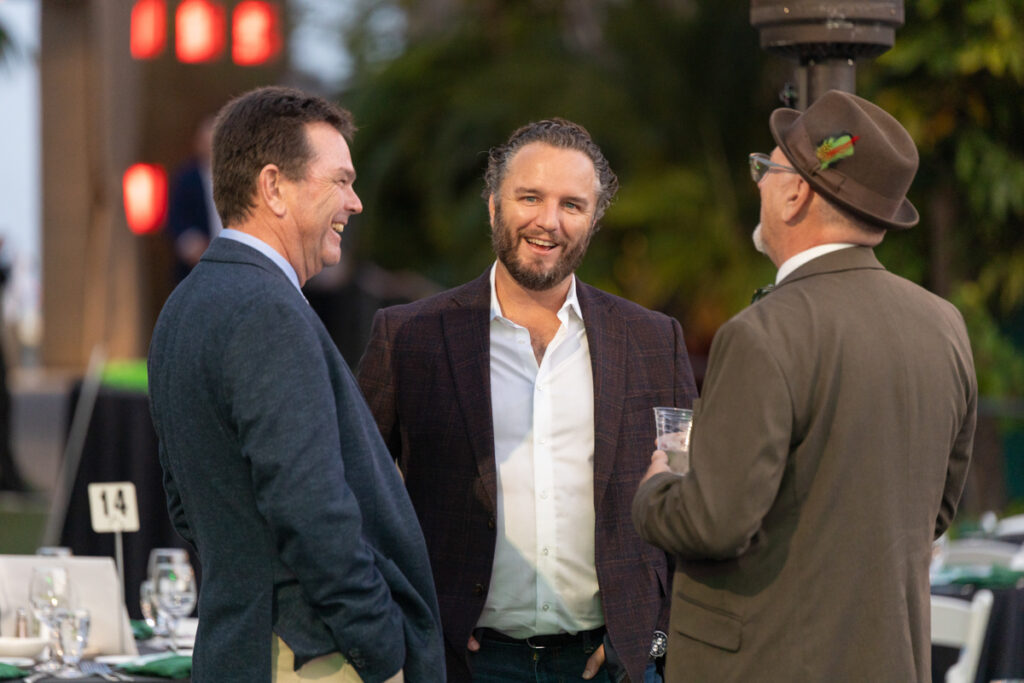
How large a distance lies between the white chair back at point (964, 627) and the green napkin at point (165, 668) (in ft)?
7.94

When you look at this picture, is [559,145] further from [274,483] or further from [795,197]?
[274,483]

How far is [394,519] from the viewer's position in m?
2.38

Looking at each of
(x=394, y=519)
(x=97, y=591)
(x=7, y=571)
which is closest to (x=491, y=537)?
(x=394, y=519)

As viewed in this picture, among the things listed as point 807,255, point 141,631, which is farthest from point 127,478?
point 807,255

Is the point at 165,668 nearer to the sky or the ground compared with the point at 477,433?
nearer to the ground

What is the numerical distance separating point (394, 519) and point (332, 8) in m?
15.2

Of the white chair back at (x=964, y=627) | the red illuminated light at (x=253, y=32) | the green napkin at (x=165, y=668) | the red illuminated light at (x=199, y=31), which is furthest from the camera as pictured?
the red illuminated light at (x=253, y=32)

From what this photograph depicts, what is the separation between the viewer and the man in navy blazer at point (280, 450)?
7.25ft

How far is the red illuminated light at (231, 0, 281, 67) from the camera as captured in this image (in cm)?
1106

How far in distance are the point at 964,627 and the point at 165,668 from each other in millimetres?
2519

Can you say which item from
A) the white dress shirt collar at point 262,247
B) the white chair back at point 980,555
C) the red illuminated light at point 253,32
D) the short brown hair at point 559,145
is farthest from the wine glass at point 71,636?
the red illuminated light at point 253,32

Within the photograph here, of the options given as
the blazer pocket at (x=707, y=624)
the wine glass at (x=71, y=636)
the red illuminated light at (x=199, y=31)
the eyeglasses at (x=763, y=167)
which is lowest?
the wine glass at (x=71, y=636)

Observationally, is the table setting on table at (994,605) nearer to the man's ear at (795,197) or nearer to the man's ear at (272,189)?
the man's ear at (795,197)

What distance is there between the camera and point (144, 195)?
428 inches
